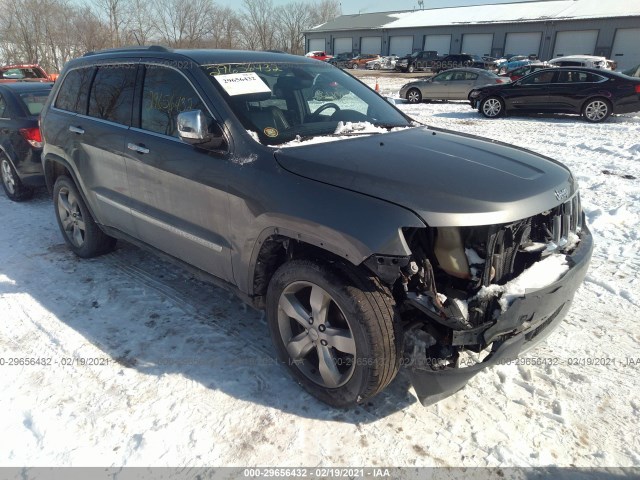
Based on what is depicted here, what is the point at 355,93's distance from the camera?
3865 mm

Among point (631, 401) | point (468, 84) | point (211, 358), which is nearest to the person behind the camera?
point (631, 401)

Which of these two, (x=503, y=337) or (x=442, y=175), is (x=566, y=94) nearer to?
(x=442, y=175)

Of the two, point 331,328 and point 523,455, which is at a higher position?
point 331,328

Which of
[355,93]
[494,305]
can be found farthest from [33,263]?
[494,305]

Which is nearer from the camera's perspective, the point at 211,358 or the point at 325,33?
the point at 211,358

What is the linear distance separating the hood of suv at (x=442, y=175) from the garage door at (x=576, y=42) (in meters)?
46.1

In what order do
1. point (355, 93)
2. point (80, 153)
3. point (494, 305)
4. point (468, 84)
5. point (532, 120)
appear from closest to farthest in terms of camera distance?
point (494, 305), point (355, 93), point (80, 153), point (532, 120), point (468, 84)

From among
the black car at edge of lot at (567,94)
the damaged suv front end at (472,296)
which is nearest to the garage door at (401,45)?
the black car at edge of lot at (567,94)

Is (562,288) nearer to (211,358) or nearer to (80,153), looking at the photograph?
(211,358)

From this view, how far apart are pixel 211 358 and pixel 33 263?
8.62 feet

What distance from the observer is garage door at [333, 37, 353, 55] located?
190 feet

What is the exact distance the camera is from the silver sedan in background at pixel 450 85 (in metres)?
16.8

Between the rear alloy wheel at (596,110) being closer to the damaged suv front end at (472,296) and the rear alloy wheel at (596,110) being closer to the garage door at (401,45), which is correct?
the damaged suv front end at (472,296)

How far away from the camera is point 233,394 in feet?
9.35
